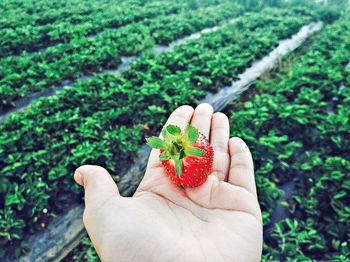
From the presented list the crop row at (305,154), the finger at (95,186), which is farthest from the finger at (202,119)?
the crop row at (305,154)

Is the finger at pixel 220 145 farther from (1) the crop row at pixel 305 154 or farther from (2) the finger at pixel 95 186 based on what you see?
(1) the crop row at pixel 305 154

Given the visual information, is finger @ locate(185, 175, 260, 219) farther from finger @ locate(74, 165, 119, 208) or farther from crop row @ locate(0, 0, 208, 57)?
crop row @ locate(0, 0, 208, 57)

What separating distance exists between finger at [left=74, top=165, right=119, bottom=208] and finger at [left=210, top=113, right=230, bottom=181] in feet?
2.17

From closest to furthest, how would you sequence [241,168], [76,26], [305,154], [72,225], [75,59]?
[241,168], [72,225], [305,154], [75,59], [76,26]

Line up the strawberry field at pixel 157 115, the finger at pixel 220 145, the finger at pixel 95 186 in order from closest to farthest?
the finger at pixel 95 186
the finger at pixel 220 145
the strawberry field at pixel 157 115

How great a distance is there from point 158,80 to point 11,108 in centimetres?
213

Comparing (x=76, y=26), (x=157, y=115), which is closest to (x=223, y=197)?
(x=157, y=115)

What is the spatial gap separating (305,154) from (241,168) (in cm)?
197

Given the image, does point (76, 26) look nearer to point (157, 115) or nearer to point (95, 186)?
point (157, 115)

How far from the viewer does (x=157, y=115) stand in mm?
4418

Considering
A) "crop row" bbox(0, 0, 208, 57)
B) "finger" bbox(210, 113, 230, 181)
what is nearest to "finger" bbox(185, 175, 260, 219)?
"finger" bbox(210, 113, 230, 181)

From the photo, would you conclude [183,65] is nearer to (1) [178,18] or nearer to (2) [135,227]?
(1) [178,18]

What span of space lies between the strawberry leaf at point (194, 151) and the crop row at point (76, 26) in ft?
18.9

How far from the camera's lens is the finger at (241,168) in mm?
1975
